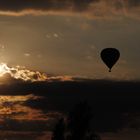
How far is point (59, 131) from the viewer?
113875 mm

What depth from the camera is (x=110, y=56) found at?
10538 cm

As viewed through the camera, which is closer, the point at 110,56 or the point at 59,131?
the point at 110,56

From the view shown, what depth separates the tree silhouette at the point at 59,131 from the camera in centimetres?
11262

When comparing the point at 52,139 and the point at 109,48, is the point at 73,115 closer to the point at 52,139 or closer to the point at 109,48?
the point at 52,139

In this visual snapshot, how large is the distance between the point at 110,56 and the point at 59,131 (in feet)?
44.3

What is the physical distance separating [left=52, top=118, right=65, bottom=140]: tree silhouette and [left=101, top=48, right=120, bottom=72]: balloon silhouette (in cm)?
1159

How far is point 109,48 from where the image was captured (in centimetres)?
10519

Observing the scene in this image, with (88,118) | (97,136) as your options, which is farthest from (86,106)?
(97,136)

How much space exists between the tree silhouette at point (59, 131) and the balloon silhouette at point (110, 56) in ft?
38.0

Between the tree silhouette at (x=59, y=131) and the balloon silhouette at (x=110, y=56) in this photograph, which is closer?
the balloon silhouette at (x=110, y=56)

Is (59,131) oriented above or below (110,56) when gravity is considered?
below

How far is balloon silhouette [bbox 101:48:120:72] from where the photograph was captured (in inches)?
4129

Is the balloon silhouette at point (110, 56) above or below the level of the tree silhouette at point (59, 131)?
above

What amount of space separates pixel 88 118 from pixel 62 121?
3953 millimetres
